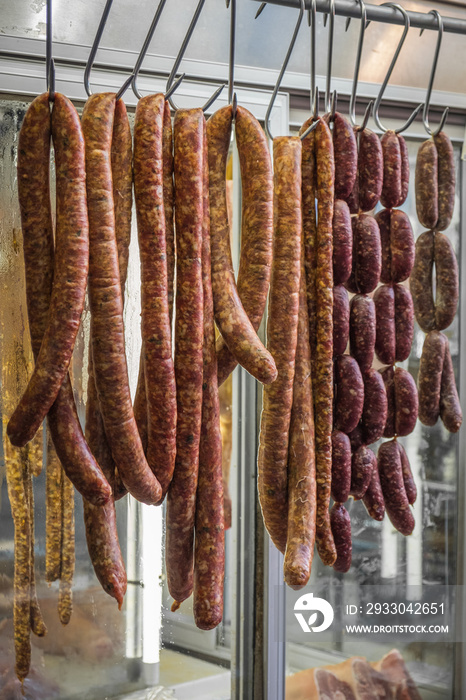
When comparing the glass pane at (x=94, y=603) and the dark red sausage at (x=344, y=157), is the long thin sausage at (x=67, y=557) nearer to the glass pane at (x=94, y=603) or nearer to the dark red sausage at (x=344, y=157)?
the glass pane at (x=94, y=603)

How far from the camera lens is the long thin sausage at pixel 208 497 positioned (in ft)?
3.92

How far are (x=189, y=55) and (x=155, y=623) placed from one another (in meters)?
1.67

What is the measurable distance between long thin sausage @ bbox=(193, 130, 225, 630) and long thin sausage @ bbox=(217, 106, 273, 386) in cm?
8

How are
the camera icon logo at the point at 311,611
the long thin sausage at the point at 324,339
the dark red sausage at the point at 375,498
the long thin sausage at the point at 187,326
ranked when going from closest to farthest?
the long thin sausage at the point at 187,326 → the long thin sausage at the point at 324,339 → the dark red sausage at the point at 375,498 → the camera icon logo at the point at 311,611

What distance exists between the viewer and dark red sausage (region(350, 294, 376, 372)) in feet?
5.10

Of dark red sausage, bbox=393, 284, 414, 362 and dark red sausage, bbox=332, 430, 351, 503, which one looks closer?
dark red sausage, bbox=332, 430, 351, 503

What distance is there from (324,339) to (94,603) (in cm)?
103

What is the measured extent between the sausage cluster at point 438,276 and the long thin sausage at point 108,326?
0.89m

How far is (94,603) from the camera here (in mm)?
1854

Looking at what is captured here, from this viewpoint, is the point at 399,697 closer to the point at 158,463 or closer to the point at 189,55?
the point at 158,463

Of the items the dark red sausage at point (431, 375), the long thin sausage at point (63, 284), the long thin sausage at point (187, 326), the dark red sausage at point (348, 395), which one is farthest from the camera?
the dark red sausage at point (431, 375)

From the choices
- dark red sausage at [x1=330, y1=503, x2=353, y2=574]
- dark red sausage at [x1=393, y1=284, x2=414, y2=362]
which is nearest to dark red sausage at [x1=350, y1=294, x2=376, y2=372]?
dark red sausage at [x1=393, y1=284, x2=414, y2=362]

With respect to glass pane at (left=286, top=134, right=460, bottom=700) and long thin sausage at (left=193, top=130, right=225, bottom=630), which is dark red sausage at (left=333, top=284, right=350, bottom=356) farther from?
glass pane at (left=286, top=134, right=460, bottom=700)

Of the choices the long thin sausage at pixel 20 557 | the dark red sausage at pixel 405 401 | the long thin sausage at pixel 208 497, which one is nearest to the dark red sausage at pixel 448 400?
the dark red sausage at pixel 405 401
